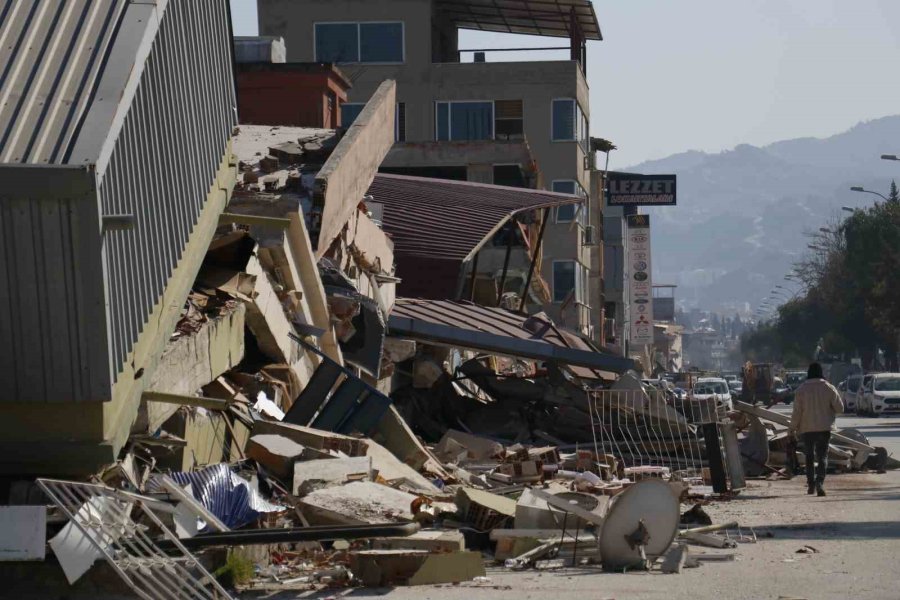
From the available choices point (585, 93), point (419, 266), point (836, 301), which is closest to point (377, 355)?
point (419, 266)

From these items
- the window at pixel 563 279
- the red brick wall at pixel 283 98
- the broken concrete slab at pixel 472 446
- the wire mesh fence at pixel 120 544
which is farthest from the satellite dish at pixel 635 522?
the window at pixel 563 279

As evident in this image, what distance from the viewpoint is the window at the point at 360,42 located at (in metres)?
57.2

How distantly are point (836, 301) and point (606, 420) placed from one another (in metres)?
68.3

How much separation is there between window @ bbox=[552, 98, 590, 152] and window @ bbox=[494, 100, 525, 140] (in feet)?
4.46

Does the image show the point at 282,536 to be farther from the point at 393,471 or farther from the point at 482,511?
the point at 393,471

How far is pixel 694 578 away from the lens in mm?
10188

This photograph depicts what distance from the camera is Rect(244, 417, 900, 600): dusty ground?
30.9 ft

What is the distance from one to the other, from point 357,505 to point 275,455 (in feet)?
4.31

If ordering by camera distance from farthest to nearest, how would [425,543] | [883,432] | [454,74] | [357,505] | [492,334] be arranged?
[454,74] < [883,432] < [492,334] < [357,505] < [425,543]

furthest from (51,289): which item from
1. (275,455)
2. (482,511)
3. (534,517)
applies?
(534,517)

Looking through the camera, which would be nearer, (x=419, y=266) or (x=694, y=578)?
(x=694, y=578)

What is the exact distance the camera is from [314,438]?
1379 cm

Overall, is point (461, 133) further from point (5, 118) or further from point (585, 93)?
point (5, 118)

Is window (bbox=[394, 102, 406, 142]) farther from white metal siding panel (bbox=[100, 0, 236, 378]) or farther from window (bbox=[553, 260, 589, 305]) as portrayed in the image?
white metal siding panel (bbox=[100, 0, 236, 378])
